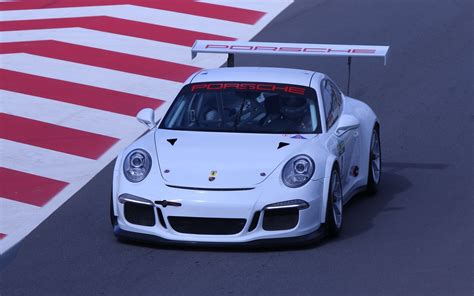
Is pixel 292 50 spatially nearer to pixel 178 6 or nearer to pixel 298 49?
pixel 298 49

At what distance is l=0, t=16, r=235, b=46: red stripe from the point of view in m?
17.3

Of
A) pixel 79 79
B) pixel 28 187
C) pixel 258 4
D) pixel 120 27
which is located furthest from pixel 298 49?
pixel 258 4

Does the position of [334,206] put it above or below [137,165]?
below

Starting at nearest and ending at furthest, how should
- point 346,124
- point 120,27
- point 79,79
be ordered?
point 346,124 → point 79,79 → point 120,27

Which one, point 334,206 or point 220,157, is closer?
point 220,157

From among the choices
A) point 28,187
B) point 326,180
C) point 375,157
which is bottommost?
point 28,187

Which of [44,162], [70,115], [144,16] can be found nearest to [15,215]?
[44,162]

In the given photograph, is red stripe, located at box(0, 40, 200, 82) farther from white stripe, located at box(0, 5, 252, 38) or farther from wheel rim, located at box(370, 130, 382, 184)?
wheel rim, located at box(370, 130, 382, 184)

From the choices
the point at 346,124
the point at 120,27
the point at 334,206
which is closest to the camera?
the point at 334,206

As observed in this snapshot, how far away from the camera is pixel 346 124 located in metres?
9.41

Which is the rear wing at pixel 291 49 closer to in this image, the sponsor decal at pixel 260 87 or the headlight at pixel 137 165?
the sponsor decal at pixel 260 87

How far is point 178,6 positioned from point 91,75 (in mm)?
4030

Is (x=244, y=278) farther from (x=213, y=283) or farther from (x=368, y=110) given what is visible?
(x=368, y=110)

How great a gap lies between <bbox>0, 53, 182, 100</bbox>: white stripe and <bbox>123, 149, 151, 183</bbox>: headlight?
562 cm
